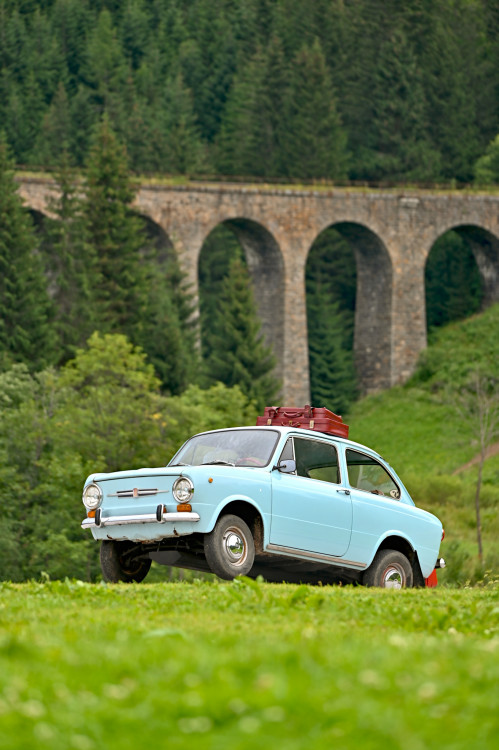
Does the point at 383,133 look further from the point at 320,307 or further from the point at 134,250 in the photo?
the point at 134,250

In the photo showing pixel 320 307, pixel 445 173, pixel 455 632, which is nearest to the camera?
pixel 455 632

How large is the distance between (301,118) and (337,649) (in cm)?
7544

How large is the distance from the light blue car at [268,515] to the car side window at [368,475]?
12 millimetres

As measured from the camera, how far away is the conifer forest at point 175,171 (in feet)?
154

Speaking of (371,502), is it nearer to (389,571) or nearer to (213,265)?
(389,571)

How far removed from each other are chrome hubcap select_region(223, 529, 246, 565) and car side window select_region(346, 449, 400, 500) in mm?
1880

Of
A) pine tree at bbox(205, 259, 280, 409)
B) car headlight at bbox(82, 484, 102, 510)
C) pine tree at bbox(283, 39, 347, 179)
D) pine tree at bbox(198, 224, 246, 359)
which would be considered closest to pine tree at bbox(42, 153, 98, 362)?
pine tree at bbox(205, 259, 280, 409)

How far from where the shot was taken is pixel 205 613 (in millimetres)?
9438

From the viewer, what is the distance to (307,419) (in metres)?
14.8

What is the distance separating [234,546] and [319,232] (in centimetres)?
5574

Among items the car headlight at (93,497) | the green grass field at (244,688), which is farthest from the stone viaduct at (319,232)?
the green grass field at (244,688)

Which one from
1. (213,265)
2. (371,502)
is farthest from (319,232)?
(371,502)

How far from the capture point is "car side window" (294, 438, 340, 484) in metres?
13.9

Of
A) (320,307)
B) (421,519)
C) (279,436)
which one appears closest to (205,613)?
(279,436)
